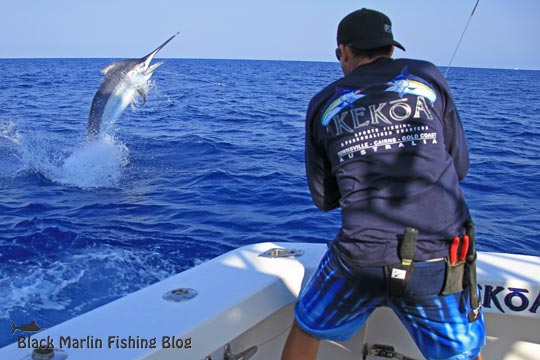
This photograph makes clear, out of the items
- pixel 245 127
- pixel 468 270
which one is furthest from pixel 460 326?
pixel 245 127

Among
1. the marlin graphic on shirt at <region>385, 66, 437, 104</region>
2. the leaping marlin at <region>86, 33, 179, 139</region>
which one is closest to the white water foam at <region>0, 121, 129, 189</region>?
the leaping marlin at <region>86, 33, 179, 139</region>

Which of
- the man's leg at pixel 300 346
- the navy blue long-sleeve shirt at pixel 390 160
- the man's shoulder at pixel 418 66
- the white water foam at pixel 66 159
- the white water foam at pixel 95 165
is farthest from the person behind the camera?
the white water foam at pixel 66 159

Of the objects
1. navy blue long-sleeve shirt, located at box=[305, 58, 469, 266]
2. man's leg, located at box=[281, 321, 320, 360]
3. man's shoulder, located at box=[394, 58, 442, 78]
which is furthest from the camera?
man's leg, located at box=[281, 321, 320, 360]

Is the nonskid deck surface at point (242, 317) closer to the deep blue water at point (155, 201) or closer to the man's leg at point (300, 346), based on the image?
the man's leg at point (300, 346)

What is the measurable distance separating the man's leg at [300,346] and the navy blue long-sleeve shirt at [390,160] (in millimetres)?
410

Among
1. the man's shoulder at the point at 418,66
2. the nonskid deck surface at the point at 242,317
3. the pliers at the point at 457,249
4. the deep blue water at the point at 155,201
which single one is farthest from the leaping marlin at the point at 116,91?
the pliers at the point at 457,249

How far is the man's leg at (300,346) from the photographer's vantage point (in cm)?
205

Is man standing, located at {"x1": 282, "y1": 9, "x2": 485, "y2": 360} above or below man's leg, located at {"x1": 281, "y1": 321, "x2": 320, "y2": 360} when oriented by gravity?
above

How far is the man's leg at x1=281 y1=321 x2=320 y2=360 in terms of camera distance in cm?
205

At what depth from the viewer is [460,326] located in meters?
1.88

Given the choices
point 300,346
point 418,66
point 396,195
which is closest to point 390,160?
point 396,195

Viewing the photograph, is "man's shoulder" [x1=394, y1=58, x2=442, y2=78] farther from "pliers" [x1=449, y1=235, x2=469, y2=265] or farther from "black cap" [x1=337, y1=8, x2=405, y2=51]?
"pliers" [x1=449, y1=235, x2=469, y2=265]

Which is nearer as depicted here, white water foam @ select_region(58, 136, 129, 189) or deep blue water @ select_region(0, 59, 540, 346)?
deep blue water @ select_region(0, 59, 540, 346)

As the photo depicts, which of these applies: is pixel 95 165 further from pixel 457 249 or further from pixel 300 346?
pixel 457 249
